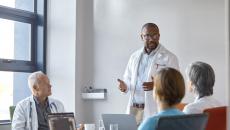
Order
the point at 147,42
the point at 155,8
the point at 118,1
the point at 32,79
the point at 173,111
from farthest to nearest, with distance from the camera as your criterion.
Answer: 1. the point at 118,1
2. the point at 155,8
3. the point at 147,42
4. the point at 32,79
5. the point at 173,111

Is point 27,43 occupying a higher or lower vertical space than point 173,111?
higher

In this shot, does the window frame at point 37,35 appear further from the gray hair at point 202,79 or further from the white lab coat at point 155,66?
the gray hair at point 202,79

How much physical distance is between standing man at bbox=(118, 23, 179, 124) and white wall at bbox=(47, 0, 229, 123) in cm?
46

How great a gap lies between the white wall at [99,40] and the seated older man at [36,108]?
49.1 inches

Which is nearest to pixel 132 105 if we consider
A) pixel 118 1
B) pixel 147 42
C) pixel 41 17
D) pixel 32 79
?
pixel 147 42

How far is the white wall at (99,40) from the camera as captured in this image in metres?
4.66

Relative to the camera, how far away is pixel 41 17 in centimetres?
527

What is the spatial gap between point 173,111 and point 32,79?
190 cm

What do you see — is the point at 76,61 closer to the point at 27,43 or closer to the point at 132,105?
the point at 27,43

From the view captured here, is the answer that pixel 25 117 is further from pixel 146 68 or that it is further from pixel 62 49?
pixel 62 49

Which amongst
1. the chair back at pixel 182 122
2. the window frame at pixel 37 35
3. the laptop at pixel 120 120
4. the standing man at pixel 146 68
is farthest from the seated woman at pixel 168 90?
the window frame at pixel 37 35

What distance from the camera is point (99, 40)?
205 inches

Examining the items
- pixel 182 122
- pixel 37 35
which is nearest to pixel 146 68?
pixel 37 35

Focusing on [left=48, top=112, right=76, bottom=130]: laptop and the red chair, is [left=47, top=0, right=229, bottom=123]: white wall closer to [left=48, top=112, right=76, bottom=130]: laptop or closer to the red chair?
the red chair
